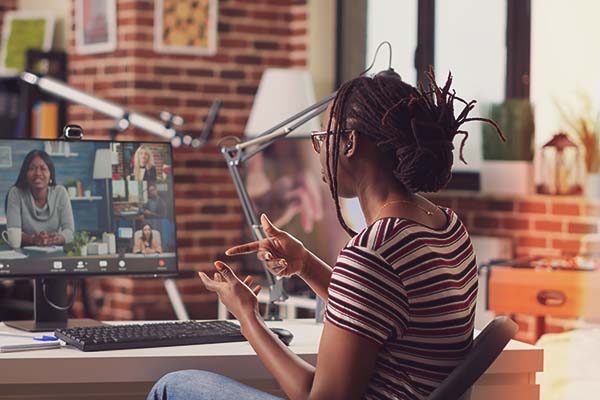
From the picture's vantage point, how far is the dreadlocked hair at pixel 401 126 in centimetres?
181

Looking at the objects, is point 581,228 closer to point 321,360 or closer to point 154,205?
point 154,205

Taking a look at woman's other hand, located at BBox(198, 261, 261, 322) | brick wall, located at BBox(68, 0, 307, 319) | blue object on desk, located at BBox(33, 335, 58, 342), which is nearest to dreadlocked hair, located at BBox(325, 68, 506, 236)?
woman's other hand, located at BBox(198, 261, 261, 322)

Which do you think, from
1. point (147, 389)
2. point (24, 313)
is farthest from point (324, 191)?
point (147, 389)

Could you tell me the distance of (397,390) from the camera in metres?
1.79

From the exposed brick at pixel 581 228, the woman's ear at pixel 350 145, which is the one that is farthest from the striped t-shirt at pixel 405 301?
the exposed brick at pixel 581 228

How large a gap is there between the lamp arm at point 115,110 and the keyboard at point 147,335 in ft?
7.76

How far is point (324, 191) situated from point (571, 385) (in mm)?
2205

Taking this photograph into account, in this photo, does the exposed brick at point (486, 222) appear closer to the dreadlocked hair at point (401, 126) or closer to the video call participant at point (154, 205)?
the video call participant at point (154, 205)

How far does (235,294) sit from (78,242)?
2.08 ft

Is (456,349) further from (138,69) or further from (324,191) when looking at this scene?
(138,69)

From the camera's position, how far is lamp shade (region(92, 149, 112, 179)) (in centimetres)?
249

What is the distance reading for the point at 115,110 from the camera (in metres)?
4.73

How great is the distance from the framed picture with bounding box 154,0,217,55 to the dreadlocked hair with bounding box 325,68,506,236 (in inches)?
132

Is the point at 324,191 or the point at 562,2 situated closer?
the point at 562,2
